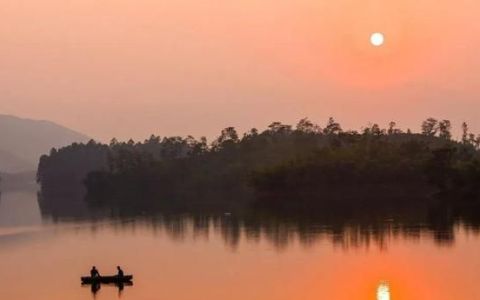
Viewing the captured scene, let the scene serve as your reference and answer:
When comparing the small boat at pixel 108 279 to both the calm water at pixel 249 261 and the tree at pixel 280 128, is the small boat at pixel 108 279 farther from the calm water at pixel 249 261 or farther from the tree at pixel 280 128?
the tree at pixel 280 128

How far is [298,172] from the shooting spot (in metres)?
104

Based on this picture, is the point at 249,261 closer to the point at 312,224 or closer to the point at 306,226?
the point at 306,226

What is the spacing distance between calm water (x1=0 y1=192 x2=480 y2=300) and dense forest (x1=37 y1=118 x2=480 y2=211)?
73.9 ft

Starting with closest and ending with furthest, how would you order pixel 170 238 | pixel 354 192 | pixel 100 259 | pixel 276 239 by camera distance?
1. pixel 100 259
2. pixel 276 239
3. pixel 170 238
4. pixel 354 192

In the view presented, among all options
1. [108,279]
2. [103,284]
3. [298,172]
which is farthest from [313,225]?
[298,172]

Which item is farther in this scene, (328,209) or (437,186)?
(437,186)

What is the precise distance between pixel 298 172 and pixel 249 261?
194 feet

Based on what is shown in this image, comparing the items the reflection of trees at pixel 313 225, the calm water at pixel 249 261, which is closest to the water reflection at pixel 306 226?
the reflection of trees at pixel 313 225

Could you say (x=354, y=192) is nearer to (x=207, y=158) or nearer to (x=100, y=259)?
(x=207, y=158)

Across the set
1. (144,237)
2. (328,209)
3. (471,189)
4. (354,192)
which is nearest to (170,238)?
(144,237)

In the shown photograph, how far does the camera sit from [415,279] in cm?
3778

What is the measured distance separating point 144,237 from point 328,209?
74.5ft

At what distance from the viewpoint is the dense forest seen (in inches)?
3541

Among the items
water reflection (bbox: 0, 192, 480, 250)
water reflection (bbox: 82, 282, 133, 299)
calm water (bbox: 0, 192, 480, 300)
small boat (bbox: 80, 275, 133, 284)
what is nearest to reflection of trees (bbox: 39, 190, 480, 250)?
water reflection (bbox: 0, 192, 480, 250)
